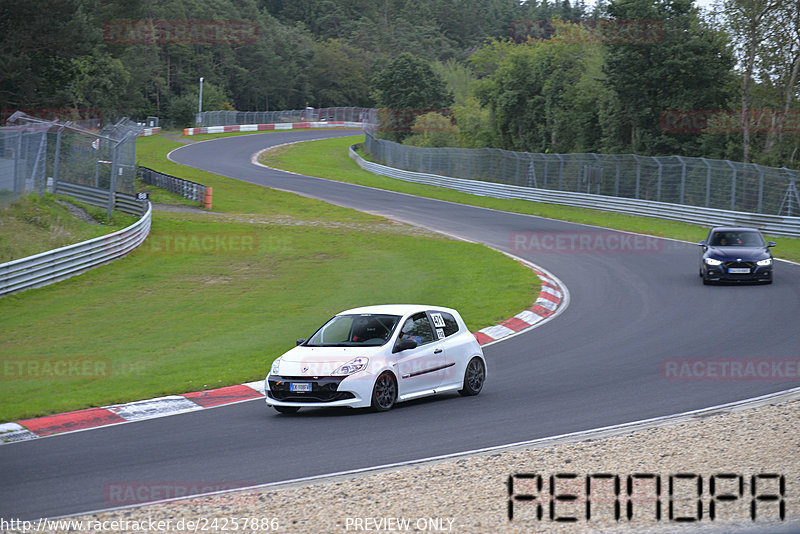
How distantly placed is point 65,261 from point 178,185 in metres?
22.3

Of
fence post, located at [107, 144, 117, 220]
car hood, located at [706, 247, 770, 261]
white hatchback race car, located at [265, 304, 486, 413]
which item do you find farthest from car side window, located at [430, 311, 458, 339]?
fence post, located at [107, 144, 117, 220]

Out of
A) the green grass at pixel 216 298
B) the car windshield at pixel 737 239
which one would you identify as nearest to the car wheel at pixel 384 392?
the green grass at pixel 216 298

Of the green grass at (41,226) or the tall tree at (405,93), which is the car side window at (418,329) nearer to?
the green grass at (41,226)

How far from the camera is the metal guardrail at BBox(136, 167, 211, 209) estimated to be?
4284 cm

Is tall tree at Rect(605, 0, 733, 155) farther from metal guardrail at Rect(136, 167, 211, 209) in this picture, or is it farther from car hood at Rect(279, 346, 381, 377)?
car hood at Rect(279, 346, 381, 377)

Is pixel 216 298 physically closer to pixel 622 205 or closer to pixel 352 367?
pixel 352 367

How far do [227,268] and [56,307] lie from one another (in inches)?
270

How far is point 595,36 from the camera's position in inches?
2336

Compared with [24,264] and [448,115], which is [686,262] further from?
[448,115]

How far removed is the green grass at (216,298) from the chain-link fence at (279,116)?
65.6m

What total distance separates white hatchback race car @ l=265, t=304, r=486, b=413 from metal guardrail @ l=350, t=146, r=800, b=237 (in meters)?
24.2

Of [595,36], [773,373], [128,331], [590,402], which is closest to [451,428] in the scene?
[590,402]

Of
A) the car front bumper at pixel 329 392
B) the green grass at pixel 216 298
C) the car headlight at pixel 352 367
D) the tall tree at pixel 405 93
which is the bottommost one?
the green grass at pixel 216 298

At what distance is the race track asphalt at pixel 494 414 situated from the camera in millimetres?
8867
